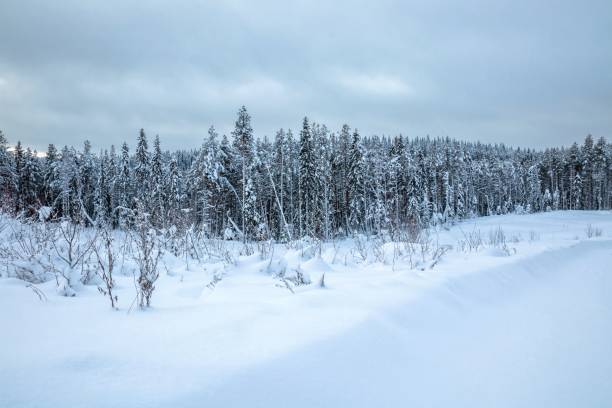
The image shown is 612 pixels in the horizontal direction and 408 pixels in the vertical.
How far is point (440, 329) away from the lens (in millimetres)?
2914

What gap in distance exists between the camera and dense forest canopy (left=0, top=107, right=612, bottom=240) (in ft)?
95.2

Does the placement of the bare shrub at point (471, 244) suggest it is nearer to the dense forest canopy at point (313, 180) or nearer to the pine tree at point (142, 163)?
the dense forest canopy at point (313, 180)

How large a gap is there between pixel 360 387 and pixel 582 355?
249cm

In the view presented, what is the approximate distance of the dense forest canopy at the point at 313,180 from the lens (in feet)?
95.2

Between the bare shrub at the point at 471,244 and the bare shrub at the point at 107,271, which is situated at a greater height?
the bare shrub at the point at 107,271

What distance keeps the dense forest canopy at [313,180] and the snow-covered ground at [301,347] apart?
19.5 feet

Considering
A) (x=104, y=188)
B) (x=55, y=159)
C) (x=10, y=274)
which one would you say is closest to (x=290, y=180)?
(x=104, y=188)

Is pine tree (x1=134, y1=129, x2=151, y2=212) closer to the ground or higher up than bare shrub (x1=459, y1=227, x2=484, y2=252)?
higher up

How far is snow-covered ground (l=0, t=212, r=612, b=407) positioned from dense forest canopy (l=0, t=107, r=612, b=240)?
593cm

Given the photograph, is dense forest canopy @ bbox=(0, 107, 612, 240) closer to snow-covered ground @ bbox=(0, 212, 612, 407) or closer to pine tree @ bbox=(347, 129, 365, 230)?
pine tree @ bbox=(347, 129, 365, 230)

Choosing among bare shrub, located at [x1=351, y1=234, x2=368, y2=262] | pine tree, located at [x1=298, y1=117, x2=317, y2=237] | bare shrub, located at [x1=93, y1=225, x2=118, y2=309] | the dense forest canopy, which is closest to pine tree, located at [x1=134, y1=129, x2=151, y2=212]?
the dense forest canopy

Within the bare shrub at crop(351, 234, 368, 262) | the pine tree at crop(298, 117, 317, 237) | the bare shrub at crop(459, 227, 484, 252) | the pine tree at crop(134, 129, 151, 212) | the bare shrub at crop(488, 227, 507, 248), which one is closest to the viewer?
the bare shrub at crop(351, 234, 368, 262)

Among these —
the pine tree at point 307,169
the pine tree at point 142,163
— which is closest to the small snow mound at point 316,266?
the pine tree at point 307,169

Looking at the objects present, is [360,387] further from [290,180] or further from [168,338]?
[290,180]
